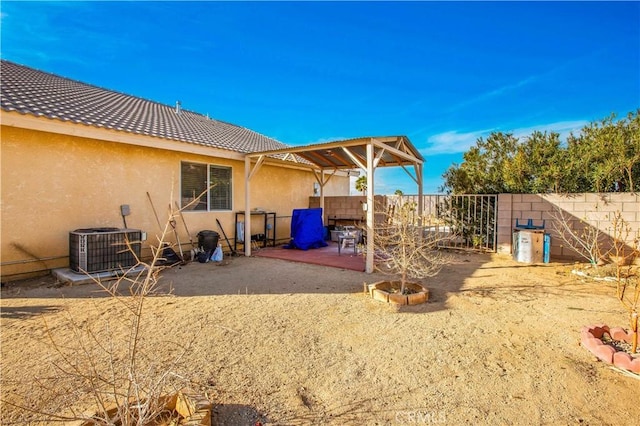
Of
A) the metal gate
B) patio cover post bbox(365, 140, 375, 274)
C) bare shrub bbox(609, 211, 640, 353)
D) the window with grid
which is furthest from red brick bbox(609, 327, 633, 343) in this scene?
the window with grid

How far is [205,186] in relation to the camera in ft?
28.4

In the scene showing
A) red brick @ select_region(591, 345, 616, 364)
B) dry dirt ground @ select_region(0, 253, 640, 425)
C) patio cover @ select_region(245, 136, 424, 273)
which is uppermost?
patio cover @ select_region(245, 136, 424, 273)

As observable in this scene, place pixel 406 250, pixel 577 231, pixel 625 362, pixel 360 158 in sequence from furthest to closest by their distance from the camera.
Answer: pixel 577 231
pixel 360 158
pixel 406 250
pixel 625 362

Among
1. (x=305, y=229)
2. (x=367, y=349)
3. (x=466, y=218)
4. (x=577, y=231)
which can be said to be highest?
(x=466, y=218)

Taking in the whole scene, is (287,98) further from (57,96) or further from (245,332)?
(245,332)

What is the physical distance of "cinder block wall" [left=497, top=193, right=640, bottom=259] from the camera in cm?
714

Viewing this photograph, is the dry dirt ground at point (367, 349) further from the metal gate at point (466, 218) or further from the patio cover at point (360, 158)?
the metal gate at point (466, 218)

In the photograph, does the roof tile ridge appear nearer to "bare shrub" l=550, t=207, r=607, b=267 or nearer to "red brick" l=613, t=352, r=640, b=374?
"red brick" l=613, t=352, r=640, b=374

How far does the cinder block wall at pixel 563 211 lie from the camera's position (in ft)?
23.4

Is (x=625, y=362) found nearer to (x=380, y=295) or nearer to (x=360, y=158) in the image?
(x=380, y=295)

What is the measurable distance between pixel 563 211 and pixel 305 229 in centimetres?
671

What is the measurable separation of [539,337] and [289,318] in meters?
2.79

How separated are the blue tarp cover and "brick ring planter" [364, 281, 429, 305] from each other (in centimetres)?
444

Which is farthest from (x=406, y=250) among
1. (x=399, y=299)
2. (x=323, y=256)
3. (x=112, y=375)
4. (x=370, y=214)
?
(x=112, y=375)
